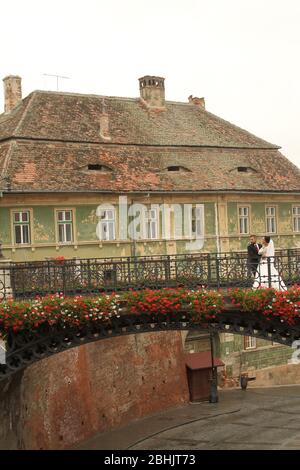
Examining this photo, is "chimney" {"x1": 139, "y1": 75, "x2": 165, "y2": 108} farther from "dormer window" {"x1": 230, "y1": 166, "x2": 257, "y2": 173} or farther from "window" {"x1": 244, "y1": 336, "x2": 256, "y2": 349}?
"window" {"x1": 244, "y1": 336, "x2": 256, "y2": 349}

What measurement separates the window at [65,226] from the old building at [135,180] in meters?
0.04

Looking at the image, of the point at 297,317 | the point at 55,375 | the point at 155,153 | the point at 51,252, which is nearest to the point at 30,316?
the point at 297,317

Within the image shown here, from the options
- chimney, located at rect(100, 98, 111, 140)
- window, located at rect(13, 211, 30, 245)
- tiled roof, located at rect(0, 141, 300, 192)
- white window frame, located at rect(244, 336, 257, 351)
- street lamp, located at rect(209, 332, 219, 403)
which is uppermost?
chimney, located at rect(100, 98, 111, 140)

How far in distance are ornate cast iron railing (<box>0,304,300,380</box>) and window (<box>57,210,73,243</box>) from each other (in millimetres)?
12544

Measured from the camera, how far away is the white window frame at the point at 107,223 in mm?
33312

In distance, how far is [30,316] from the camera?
18.4m

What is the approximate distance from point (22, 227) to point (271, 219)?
43.0 feet

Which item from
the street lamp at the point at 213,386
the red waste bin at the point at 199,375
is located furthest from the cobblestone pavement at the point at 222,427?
the red waste bin at the point at 199,375

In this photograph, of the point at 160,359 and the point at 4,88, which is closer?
the point at 160,359

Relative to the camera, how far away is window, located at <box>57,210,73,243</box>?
106 feet

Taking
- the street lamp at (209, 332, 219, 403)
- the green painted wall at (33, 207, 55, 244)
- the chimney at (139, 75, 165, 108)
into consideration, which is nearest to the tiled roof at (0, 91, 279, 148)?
the chimney at (139, 75, 165, 108)

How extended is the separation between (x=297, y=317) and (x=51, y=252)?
599 inches
